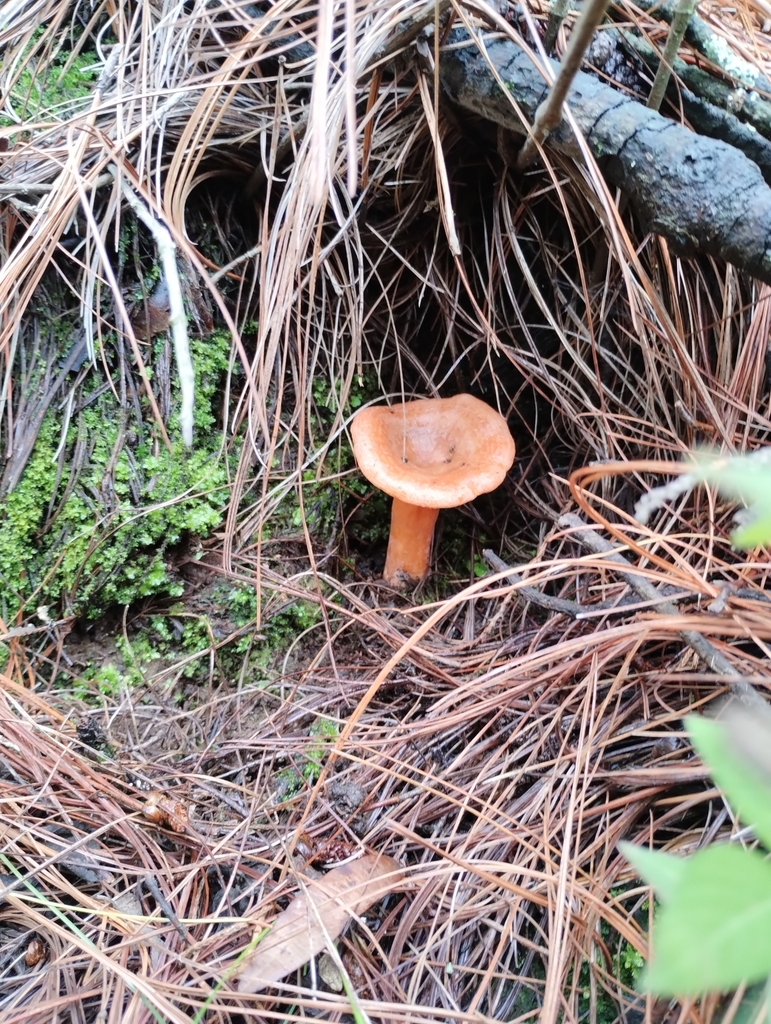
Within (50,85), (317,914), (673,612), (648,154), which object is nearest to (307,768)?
(317,914)

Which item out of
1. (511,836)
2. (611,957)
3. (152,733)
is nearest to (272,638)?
(152,733)

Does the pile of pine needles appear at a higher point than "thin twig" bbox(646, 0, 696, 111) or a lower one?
lower

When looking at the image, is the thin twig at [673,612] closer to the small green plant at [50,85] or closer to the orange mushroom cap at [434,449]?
the orange mushroom cap at [434,449]

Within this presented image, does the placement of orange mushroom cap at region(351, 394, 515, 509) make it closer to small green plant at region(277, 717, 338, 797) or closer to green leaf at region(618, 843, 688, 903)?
small green plant at region(277, 717, 338, 797)

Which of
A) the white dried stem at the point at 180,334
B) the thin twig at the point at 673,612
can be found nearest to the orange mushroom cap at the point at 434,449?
the thin twig at the point at 673,612

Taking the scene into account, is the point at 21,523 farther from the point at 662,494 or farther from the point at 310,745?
the point at 662,494

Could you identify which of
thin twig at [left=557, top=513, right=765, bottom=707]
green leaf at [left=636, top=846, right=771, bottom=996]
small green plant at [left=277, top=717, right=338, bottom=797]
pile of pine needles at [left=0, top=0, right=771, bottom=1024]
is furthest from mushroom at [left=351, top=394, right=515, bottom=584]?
green leaf at [left=636, top=846, right=771, bottom=996]

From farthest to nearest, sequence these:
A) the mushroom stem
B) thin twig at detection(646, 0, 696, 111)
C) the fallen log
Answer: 1. the mushroom stem
2. thin twig at detection(646, 0, 696, 111)
3. the fallen log
